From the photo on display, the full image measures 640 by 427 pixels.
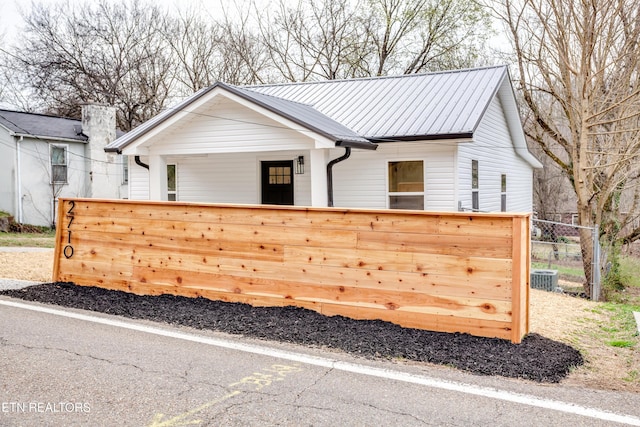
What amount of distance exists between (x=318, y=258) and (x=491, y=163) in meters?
10.1

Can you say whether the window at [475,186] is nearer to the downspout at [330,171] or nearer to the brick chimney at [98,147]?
the downspout at [330,171]

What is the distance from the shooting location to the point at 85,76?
29.3 m

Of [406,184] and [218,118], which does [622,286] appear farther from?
[218,118]

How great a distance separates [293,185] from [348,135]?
268 cm

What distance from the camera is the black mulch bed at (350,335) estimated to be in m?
4.66

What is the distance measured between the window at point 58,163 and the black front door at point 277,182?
11910 mm

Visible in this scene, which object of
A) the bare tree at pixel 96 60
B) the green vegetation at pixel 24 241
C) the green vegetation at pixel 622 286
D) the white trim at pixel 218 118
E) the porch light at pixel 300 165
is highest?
the bare tree at pixel 96 60

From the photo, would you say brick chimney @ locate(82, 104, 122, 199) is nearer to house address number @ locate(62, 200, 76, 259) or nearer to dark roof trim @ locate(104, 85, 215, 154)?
dark roof trim @ locate(104, 85, 215, 154)

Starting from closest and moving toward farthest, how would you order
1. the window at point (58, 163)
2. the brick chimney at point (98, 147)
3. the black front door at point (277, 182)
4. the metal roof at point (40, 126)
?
the black front door at point (277, 182) → the metal roof at point (40, 126) → the window at point (58, 163) → the brick chimney at point (98, 147)

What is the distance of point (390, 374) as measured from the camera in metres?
4.43

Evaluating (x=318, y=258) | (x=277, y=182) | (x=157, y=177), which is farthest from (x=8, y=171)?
(x=318, y=258)

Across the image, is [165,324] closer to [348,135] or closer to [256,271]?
[256,271]

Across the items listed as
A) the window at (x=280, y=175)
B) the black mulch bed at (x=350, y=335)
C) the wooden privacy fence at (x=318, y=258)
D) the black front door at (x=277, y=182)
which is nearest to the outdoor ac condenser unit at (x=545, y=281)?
the black front door at (x=277, y=182)

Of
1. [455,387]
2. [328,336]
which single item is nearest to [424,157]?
[328,336]
